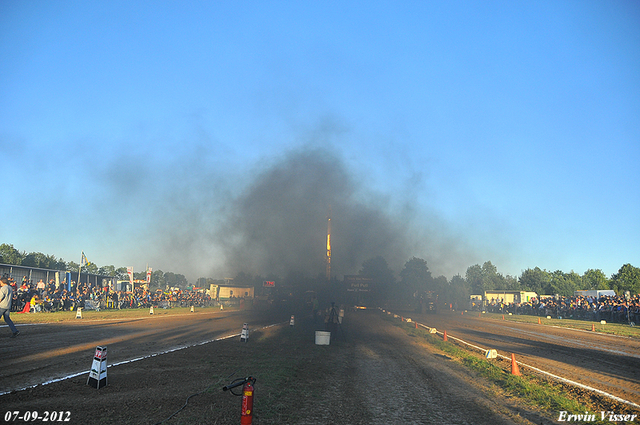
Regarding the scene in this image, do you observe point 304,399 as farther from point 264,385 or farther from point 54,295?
point 54,295

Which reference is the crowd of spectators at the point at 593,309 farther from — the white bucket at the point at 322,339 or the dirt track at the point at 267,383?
the white bucket at the point at 322,339

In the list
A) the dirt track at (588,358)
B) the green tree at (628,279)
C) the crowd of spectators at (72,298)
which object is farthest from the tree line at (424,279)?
the dirt track at (588,358)

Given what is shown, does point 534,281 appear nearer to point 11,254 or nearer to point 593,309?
point 593,309

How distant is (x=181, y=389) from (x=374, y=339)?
14.5 metres

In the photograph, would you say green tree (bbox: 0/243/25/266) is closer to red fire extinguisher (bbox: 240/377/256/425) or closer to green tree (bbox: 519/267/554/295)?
red fire extinguisher (bbox: 240/377/256/425)

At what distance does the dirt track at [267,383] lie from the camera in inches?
289

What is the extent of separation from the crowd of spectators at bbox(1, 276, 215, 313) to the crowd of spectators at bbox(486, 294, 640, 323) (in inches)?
1900

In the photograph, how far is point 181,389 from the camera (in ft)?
28.7

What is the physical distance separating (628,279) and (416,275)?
62.6 m

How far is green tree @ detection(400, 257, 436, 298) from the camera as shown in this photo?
13538 cm

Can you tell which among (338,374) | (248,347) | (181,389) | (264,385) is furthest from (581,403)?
(248,347)

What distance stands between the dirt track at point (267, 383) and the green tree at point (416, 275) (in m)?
123

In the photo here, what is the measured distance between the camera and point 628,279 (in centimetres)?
9938

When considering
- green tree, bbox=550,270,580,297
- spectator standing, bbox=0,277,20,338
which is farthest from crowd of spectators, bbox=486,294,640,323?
green tree, bbox=550,270,580,297
